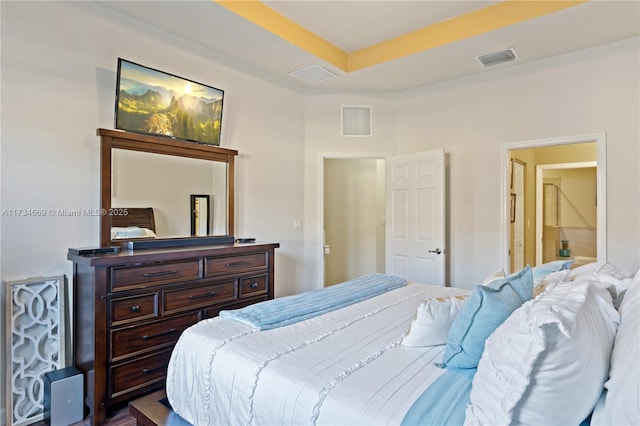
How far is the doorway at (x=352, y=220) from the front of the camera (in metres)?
5.61

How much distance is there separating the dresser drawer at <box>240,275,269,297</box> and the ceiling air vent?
3.00 m

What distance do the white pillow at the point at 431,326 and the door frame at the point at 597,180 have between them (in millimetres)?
2519

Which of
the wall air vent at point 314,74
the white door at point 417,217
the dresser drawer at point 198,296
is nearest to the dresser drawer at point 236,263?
the dresser drawer at point 198,296

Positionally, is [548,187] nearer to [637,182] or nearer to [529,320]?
[637,182]

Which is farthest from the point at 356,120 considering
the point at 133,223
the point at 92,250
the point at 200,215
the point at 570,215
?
the point at 570,215

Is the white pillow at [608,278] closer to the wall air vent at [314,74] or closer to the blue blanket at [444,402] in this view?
the blue blanket at [444,402]

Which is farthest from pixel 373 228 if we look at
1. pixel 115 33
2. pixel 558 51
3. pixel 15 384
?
pixel 15 384

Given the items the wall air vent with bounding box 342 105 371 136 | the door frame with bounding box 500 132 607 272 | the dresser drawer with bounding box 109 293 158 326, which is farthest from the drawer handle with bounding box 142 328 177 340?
the door frame with bounding box 500 132 607 272

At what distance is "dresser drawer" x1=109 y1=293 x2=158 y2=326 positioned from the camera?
2.25 meters

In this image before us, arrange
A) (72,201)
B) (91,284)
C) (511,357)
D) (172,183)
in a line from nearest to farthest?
1. (511,357)
2. (91,284)
3. (72,201)
4. (172,183)

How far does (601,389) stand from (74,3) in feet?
11.7

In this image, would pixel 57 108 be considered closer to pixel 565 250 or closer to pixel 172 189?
pixel 172 189

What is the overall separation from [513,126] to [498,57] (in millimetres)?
725

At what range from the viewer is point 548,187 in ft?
22.3
